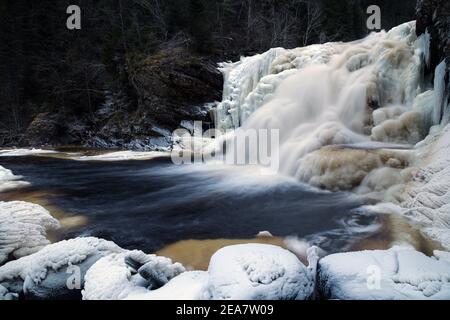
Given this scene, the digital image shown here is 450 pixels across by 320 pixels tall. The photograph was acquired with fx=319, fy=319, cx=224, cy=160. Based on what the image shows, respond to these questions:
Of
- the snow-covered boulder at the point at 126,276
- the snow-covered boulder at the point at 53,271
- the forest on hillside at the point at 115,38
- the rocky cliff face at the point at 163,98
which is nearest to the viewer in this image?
the snow-covered boulder at the point at 126,276

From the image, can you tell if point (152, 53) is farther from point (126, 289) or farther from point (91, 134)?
point (126, 289)

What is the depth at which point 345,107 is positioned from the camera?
827 cm

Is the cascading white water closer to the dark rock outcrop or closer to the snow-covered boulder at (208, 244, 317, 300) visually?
the dark rock outcrop

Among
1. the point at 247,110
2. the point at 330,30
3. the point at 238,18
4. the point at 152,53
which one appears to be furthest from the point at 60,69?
the point at 330,30

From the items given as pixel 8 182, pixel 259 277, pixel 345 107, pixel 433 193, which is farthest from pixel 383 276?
pixel 8 182

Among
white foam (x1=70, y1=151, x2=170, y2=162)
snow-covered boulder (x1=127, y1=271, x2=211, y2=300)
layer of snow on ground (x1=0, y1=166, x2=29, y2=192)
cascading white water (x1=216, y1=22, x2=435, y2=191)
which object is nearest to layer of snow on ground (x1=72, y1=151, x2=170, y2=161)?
white foam (x1=70, y1=151, x2=170, y2=162)

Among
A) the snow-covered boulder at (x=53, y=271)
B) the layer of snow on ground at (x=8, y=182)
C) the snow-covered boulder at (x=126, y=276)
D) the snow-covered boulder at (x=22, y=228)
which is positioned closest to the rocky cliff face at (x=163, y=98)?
the layer of snow on ground at (x=8, y=182)

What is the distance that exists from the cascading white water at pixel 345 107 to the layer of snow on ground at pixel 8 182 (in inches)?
225

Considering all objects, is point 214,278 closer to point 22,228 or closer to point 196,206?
point 22,228

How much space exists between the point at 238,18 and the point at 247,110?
15.8m

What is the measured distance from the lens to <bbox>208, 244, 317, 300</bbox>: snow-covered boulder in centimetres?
227

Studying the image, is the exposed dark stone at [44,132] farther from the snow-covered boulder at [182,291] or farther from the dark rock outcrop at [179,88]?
the snow-covered boulder at [182,291]

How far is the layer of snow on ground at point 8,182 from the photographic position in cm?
659

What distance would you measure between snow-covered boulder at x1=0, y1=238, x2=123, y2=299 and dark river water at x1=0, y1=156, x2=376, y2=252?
2.43 feet
